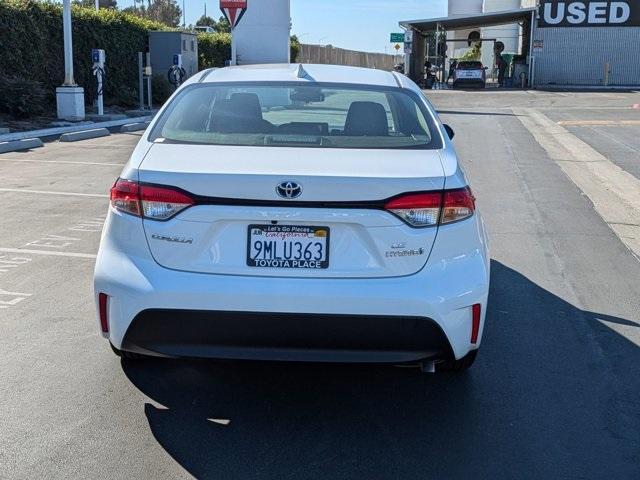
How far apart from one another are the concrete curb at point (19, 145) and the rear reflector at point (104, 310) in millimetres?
11845

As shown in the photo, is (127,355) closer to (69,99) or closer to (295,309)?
(295,309)

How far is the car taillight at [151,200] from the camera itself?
12.1 feet

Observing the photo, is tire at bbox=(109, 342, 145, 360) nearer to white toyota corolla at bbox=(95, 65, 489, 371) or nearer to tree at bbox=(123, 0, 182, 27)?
white toyota corolla at bbox=(95, 65, 489, 371)

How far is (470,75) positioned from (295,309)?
137 ft

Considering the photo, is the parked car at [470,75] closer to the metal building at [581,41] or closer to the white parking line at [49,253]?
the metal building at [581,41]

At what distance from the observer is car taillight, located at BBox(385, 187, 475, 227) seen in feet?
12.1

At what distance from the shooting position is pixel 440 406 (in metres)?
4.23

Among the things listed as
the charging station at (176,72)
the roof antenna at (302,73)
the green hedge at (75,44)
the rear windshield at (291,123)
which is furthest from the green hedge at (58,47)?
the rear windshield at (291,123)

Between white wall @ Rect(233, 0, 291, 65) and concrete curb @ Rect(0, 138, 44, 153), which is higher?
white wall @ Rect(233, 0, 291, 65)

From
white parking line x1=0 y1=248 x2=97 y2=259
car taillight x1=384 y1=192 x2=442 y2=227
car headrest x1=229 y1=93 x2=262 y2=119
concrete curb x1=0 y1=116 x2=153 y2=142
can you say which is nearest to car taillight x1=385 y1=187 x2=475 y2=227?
car taillight x1=384 y1=192 x2=442 y2=227

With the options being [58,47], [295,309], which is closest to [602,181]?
[295,309]

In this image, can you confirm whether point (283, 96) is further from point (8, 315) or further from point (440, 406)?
point (8, 315)

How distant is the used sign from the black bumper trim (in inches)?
1768

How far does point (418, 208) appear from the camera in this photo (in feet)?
12.1
